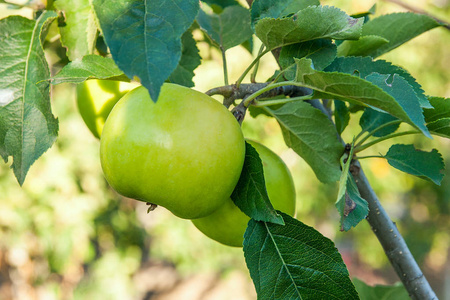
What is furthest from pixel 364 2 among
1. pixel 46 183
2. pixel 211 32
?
pixel 211 32

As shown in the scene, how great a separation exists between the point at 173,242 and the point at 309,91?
243 cm

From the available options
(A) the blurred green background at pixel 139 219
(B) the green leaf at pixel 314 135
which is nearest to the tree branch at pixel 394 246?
(B) the green leaf at pixel 314 135

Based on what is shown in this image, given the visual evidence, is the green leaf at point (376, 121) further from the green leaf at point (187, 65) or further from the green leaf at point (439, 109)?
the green leaf at point (187, 65)

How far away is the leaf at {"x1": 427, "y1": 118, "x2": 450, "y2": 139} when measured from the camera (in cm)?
46

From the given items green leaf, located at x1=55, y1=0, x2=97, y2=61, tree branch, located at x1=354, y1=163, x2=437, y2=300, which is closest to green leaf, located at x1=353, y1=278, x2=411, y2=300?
tree branch, located at x1=354, y1=163, x2=437, y2=300

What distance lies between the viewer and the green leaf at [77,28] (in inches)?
21.5

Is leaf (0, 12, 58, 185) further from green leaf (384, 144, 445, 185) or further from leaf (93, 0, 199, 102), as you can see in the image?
green leaf (384, 144, 445, 185)

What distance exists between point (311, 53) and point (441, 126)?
0.16 metres

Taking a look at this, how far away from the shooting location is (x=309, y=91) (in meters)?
0.59

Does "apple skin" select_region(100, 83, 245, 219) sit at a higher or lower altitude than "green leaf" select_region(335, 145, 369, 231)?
higher

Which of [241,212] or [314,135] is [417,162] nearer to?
[314,135]

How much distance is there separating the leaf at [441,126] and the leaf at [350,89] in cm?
10

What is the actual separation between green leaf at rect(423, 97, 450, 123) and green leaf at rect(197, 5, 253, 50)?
30 cm

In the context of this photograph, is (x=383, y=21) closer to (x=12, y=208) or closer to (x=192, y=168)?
(x=192, y=168)
